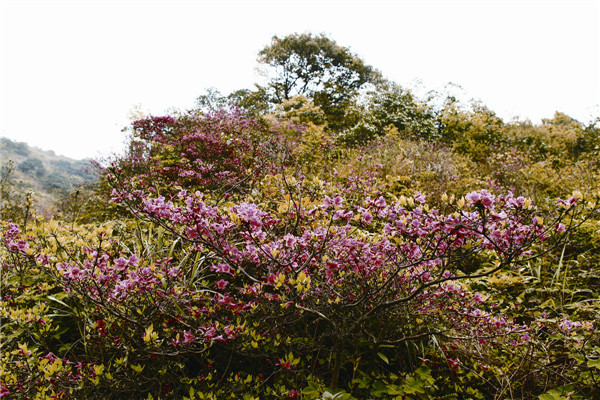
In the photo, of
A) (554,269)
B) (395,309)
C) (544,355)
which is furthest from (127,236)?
(554,269)

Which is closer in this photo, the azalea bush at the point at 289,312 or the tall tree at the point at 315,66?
the azalea bush at the point at 289,312

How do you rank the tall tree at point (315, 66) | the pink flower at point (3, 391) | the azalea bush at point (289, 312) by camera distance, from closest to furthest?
the pink flower at point (3, 391)
the azalea bush at point (289, 312)
the tall tree at point (315, 66)

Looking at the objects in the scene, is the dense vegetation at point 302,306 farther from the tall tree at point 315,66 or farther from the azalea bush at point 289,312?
the tall tree at point 315,66

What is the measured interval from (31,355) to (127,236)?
157 centimetres

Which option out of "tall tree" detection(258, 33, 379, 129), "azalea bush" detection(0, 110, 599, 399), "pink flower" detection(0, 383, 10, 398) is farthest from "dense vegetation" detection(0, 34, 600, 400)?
"tall tree" detection(258, 33, 379, 129)

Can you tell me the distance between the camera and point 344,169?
18.8ft

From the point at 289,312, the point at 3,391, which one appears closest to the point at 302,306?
the point at 289,312

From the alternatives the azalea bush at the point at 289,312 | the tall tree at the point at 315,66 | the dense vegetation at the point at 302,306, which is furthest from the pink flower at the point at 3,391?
the tall tree at the point at 315,66

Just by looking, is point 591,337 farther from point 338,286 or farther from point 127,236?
point 127,236

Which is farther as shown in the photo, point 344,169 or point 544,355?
point 344,169

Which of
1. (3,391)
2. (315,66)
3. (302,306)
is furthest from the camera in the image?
(315,66)

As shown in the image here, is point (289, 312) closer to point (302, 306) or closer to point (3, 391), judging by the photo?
point (302, 306)

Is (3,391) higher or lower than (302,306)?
lower

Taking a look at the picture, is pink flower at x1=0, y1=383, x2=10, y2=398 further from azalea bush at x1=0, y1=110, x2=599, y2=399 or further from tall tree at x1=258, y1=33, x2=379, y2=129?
tall tree at x1=258, y1=33, x2=379, y2=129
